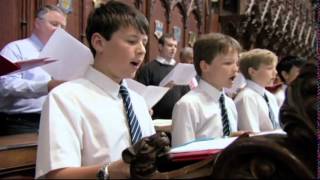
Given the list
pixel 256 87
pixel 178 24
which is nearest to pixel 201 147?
pixel 256 87

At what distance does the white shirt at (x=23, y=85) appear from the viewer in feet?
10.2

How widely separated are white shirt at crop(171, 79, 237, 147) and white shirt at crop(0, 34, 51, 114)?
3.03 ft

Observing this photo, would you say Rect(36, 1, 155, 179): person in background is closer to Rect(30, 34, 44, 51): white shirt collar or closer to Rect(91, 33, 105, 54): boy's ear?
Rect(91, 33, 105, 54): boy's ear

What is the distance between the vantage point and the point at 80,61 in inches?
89.5

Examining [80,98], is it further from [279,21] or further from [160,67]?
[279,21]

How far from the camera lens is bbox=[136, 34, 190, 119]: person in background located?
202 inches

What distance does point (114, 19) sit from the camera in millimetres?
1714

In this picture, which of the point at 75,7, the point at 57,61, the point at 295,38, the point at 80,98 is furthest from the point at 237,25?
the point at 80,98

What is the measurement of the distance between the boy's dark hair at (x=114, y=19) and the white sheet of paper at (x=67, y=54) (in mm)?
422

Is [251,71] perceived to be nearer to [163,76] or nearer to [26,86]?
[163,76]

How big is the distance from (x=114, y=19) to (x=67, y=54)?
660mm

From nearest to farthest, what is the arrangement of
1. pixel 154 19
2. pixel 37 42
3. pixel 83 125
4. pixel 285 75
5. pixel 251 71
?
pixel 83 125, pixel 37 42, pixel 251 71, pixel 285 75, pixel 154 19

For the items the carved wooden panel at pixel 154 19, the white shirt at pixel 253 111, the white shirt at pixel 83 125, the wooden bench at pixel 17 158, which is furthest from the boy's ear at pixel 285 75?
the white shirt at pixel 83 125

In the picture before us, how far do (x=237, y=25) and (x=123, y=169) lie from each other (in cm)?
759
